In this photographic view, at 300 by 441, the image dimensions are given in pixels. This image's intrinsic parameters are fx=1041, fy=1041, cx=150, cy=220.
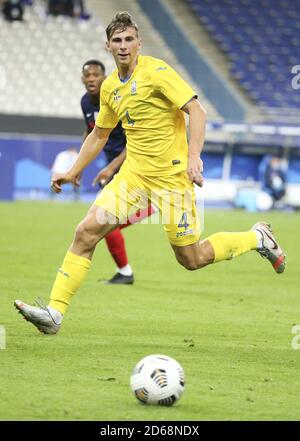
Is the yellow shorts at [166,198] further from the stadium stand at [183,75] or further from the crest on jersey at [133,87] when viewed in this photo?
the stadium stand at [183,75]

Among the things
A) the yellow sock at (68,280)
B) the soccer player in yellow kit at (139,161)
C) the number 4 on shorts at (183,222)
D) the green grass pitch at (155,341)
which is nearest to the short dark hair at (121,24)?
the soccer player in yellow kit at (139,161)

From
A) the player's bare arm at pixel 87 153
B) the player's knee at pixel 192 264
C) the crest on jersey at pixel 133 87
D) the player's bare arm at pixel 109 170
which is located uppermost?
the crest on jersey at pixel 133 87

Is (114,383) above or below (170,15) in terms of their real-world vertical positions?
above

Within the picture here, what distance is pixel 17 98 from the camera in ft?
103

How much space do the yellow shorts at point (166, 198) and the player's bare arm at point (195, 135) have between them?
55 centimetres

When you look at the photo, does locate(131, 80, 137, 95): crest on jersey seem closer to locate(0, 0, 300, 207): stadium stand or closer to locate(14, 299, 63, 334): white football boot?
locate(14, 299, 63, 334): white football boot

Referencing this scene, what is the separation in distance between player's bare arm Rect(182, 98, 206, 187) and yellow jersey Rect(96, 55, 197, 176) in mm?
191

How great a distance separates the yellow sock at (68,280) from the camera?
24.2 ft

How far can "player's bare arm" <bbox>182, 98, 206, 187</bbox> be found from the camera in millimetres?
7012

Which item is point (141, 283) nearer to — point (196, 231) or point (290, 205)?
point (196, 231)

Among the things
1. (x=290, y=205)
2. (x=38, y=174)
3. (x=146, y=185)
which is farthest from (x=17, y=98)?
(x=146, y=185)

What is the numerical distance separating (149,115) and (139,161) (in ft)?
1.21

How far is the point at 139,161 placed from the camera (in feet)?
25.1

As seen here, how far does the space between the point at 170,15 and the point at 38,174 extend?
6749 mm
